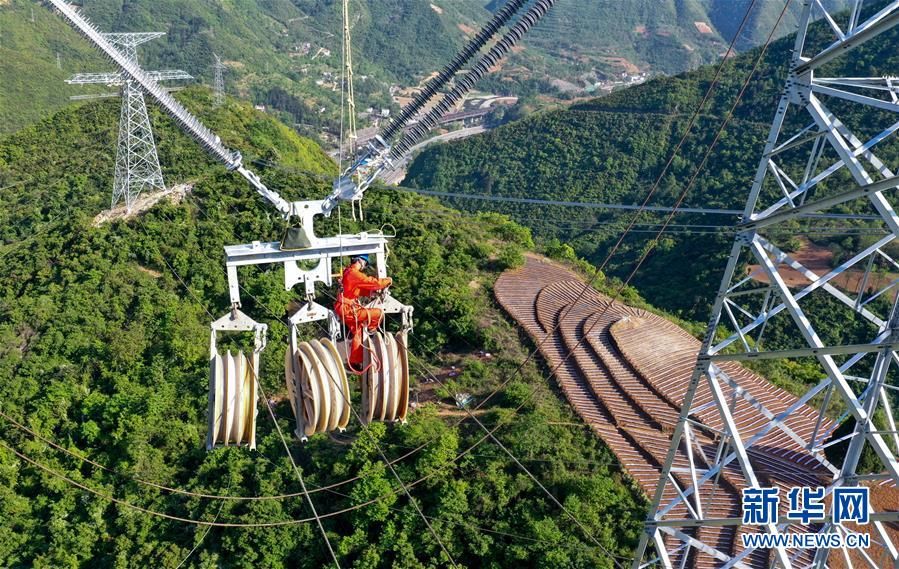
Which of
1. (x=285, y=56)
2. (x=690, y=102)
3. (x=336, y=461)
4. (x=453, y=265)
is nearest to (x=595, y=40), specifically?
(x=285, y=56)

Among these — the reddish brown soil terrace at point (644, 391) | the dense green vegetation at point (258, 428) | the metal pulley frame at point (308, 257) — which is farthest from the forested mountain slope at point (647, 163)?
the metal pulley frame at point (308, 257)

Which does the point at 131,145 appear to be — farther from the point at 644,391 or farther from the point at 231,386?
the point at 231,386

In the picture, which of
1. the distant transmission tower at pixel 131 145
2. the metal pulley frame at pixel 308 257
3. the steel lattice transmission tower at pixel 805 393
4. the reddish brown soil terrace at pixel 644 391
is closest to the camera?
the steel lattice transmission tower at pixel 805 393

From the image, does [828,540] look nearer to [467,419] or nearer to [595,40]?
[467,419]

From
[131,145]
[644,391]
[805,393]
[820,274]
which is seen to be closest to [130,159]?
[131,145]

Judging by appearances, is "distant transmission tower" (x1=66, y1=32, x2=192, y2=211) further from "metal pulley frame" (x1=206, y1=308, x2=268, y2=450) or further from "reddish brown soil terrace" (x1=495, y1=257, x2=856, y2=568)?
"metal pulley frame" (x1=206, y1=308, x2=268, y2=450)

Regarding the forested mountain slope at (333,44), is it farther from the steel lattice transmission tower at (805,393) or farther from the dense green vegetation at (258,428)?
the steel lattice transmission tower at (805,393)
